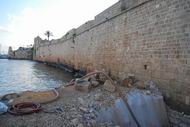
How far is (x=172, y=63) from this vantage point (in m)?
6.65

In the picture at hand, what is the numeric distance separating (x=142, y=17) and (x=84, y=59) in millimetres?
9313

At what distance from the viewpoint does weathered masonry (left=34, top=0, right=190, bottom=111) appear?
20.6 feet

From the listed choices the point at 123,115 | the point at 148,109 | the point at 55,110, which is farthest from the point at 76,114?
the point at 148,109

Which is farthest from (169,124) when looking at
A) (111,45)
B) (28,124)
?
(111,45)

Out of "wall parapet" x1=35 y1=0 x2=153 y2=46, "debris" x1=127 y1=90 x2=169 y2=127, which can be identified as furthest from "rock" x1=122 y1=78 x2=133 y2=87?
"wall parapet" x1=35 y1=0 x2=153 y2=46

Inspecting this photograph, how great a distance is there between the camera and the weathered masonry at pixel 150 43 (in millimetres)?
6272

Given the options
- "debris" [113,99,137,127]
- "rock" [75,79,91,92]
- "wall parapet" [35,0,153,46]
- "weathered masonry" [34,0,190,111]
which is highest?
"wall parapet" [35,0,153,46]

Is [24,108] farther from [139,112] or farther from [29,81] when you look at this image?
[29,81]

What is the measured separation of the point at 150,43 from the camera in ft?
25.8

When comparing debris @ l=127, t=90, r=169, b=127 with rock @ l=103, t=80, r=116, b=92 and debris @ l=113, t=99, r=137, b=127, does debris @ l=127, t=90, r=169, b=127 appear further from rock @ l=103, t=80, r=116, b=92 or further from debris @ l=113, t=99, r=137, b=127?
rock @ l=103, t=80, r=116, b=92

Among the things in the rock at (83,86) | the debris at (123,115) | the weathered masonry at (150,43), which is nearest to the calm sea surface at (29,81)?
the weathered masonry at (150,43)

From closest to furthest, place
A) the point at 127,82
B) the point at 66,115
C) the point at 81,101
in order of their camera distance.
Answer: the point at 66,115 < the point at 81,101 < the point at 127,82

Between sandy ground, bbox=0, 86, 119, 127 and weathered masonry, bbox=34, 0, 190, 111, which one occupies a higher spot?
weathered masonry, bbox=34, 0, 190, 111

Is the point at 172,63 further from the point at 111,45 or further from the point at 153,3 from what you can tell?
the point at 111,45
